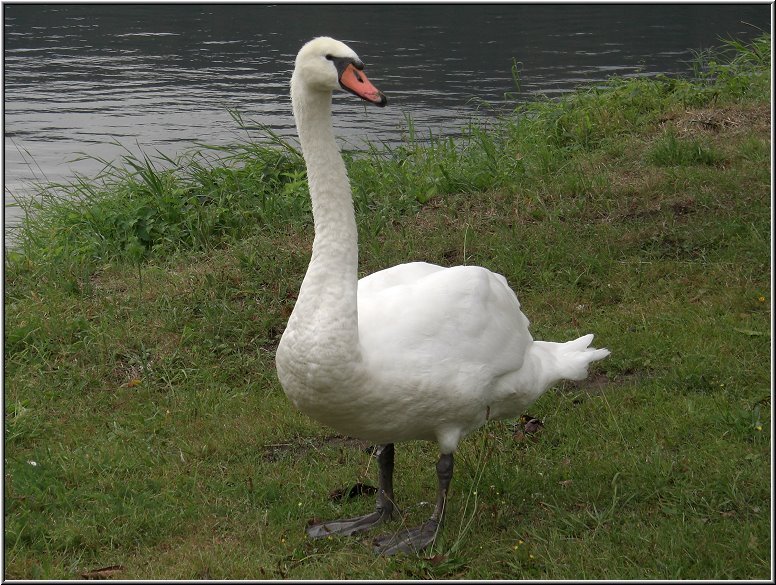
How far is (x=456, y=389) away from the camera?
151 inches

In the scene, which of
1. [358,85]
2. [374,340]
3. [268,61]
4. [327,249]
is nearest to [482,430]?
[374,340]

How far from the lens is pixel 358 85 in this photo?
147 inches

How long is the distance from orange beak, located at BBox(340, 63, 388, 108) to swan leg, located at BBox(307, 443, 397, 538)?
1520mm

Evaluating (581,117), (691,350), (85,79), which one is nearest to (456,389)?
(691,350)

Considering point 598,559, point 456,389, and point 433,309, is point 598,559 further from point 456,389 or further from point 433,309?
point 433,309

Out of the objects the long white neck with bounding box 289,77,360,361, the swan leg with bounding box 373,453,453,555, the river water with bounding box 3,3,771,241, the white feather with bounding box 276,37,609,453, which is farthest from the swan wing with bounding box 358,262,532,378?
the river water with bounding box 3,3,771,241

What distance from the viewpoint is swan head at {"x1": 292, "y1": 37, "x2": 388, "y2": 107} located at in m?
3.73

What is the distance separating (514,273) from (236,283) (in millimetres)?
1860

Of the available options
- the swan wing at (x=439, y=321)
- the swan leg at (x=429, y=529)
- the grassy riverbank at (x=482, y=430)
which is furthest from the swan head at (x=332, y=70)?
the grassy riverbank at (x=482, y=430)

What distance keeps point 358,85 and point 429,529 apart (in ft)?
5.90

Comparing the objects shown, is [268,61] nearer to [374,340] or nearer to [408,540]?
[374,340]

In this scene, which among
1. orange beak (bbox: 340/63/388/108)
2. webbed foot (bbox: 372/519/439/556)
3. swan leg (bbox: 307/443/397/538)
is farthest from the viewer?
swan leg (bbox: 307/443/397/538)

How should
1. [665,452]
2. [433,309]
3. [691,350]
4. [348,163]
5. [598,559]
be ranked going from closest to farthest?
[598,559] → [433,309] → [665,452] → [691,350] → [348,163]

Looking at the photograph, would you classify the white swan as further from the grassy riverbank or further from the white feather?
the grassy riverbank
